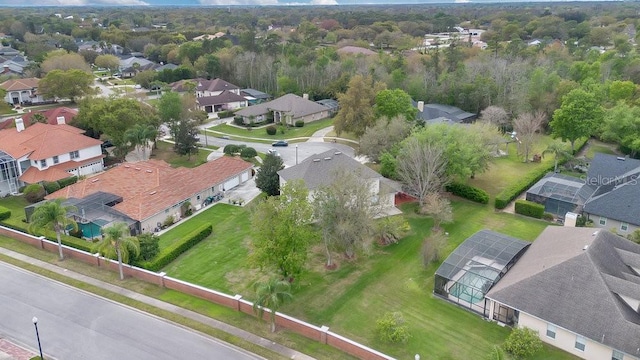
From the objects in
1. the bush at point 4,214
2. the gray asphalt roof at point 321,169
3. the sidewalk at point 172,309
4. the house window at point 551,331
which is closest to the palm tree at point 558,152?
the gray asphalt roof at point 321,169

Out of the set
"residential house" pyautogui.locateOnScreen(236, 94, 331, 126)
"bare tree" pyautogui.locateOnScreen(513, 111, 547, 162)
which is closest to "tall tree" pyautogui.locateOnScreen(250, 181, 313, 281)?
"bare tree" pyautogui.locateOnScreen(513, 111, 547, 162)

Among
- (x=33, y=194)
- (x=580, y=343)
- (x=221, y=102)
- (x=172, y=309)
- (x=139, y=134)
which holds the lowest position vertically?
(x=172, y=309)

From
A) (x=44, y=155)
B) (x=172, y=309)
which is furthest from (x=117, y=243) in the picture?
(x=44, y=155)

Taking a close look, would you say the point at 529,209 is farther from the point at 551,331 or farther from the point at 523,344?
the point at 523,344

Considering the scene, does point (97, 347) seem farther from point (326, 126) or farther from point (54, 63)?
point (54, 63)

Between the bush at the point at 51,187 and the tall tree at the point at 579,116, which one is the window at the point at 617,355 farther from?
the bush at the point at 51,187

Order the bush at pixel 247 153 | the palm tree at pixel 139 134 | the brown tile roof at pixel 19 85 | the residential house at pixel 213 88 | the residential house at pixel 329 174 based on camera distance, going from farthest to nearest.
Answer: the residential house at pixel 213 88
the brown tile roof at pixel 19 85
the bush at pixel 247 153
the palm tree at pixel 139 134
the residential house at pixel 329 174
